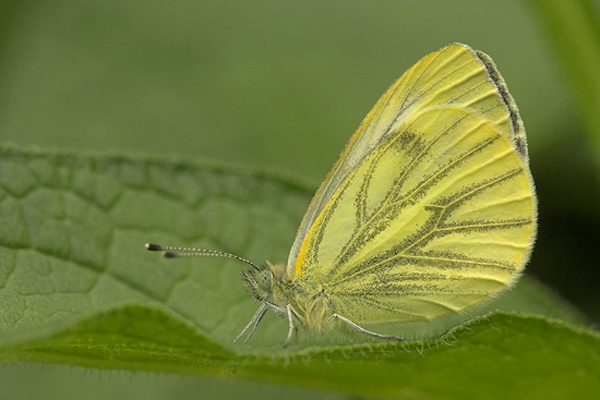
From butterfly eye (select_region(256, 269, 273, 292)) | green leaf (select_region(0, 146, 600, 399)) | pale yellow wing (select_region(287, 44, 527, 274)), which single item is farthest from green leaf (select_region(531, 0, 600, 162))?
butterfly eye (select_region(256, 269, 273, 292))

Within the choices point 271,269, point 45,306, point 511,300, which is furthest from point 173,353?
point 511,300

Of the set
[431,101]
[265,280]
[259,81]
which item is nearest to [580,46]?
[431,101]

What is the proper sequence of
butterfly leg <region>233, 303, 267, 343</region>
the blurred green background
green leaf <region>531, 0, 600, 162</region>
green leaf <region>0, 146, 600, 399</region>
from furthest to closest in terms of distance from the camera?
the blurred green background, green leaf <region>531, 0, 600, 162</region>, butterfly leg <region>233, 303, 267, 343</region>, green leaf <region>0, 146, 600, 399</region>

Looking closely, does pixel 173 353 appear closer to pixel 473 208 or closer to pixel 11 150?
pixel 11 150

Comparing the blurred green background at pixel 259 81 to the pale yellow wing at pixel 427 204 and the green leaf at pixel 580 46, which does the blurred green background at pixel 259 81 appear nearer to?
the green leaf at pixel 580 46

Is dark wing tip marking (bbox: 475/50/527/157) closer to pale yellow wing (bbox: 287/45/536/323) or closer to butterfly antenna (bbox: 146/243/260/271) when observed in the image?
pale yellow wing (bbox: 287/45/536/323)

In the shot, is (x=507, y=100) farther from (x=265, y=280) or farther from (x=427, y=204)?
(x=265, y=280)
